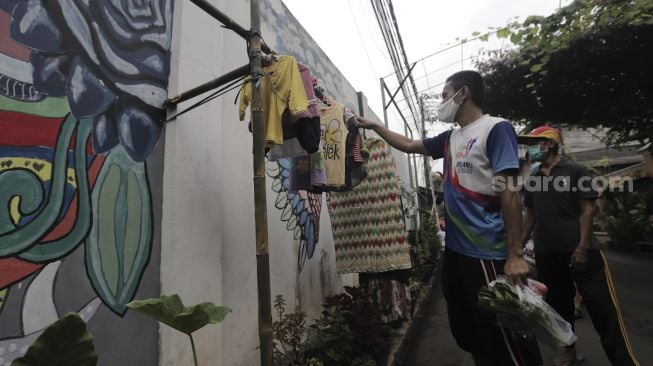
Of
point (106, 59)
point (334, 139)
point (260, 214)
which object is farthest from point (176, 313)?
point (334, 139)

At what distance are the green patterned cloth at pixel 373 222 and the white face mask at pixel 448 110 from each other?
159 centimetres

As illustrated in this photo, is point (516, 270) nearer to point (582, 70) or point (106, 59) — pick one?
point (106, 59)

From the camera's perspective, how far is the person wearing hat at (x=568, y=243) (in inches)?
100

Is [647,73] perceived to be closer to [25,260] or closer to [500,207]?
[500,207]

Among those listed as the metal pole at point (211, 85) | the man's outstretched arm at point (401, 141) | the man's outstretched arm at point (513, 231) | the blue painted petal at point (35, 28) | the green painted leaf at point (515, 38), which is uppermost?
the green painted leaf at point (515, 38)

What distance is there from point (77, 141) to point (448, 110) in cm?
212

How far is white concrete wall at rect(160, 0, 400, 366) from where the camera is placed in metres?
2.16

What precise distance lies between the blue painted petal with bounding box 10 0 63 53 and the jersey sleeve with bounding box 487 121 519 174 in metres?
2.28

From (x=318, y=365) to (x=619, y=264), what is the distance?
29.1 feet

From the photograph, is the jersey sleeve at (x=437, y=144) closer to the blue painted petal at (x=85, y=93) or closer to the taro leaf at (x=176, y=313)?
the taro leaf at (x=176, y=313)

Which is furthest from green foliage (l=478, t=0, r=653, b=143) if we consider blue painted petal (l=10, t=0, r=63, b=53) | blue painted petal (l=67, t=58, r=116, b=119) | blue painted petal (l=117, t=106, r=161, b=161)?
blue painted petal (l=10, t=0, r=63, b=53)

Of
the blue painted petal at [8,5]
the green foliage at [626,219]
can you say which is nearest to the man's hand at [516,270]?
the blue painted petal at [8,5]

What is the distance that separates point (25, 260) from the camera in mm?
1515

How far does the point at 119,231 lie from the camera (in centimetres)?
192
